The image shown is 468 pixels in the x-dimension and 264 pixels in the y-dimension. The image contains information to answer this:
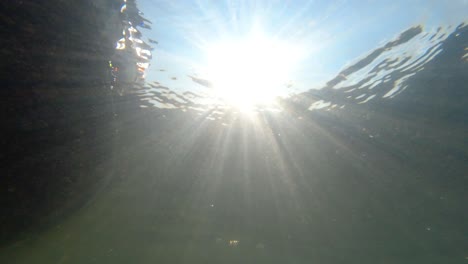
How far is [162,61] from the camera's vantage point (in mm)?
8891

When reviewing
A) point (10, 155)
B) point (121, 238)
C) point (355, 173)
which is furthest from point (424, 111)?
point (121, 238)

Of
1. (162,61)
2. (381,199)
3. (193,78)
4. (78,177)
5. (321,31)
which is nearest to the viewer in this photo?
(321,31)

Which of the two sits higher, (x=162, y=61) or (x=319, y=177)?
(x=162, y=61)

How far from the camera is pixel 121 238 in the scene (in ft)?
50.9

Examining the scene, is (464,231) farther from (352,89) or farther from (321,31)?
(321,31)

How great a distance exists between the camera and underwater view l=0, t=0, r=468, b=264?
6398 mm

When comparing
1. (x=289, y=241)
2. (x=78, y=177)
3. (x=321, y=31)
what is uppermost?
(x=321, y=31)

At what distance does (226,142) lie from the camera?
1248 cm

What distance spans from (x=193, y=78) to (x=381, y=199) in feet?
43.6

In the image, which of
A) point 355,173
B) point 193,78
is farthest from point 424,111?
point 193,78

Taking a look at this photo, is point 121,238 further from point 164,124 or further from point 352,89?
point 352,89

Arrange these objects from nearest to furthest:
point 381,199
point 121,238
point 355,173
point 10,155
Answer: point 10,155
point 355,173
point 381,199
point 121,238

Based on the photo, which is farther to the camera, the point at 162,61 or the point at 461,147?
the point at 461,147

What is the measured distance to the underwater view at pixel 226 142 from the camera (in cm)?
640
